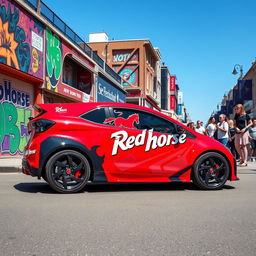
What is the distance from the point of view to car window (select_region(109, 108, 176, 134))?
589 cm

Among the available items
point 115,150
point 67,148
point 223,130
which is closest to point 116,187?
point 115,150

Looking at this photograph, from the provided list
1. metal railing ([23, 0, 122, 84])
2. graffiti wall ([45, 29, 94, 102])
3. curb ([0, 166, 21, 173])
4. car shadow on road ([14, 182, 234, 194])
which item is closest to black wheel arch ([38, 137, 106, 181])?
car shadow on road ([14, 182, 234, 194])

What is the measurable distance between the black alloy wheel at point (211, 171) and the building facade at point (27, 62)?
8.43 meters

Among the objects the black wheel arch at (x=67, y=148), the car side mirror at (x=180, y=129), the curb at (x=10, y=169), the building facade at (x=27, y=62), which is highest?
the building facade at (x=27, y=62)

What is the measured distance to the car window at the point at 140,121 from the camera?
19.3 ft

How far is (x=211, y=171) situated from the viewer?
19.7ft

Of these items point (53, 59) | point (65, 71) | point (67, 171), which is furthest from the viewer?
point (65, 71)

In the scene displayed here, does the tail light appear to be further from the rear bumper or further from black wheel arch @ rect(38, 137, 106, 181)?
the rear bumper

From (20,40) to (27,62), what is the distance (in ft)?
2.91

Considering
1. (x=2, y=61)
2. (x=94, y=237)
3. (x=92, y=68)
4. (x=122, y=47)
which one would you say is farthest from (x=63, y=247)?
(x=122, y=47)

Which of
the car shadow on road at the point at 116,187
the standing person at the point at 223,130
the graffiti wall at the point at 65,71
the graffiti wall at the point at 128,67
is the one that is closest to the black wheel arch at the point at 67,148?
the car shadow on road at the point at 116,187

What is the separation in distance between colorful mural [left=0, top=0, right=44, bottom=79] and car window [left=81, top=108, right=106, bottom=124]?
7179 millimetres

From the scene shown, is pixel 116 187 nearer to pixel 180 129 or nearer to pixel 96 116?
pixel 96 116

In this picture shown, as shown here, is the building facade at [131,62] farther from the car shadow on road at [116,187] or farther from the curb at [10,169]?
the car shadow on road at [116,187]
